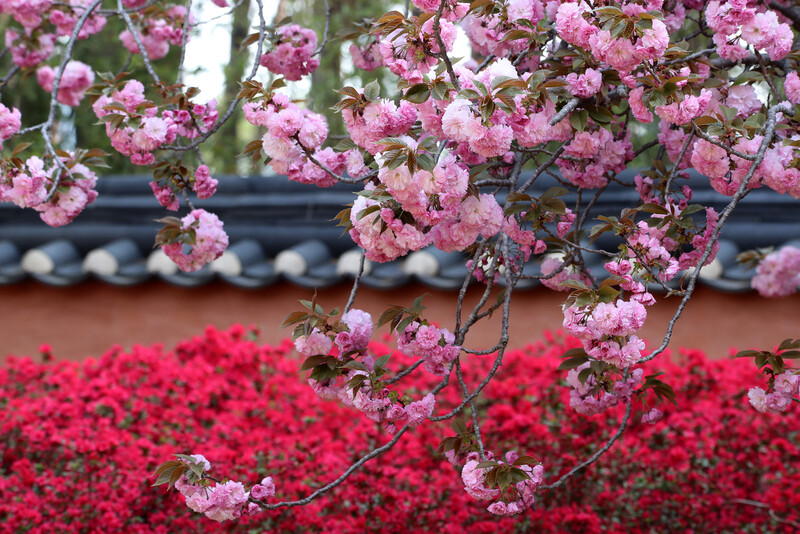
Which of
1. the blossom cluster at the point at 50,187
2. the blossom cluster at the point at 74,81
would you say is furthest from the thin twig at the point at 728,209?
the blossom cluster at the point at 74,81

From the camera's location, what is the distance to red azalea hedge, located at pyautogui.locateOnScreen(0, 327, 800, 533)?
2613 millimetres

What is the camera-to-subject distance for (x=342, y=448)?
9.33 feet

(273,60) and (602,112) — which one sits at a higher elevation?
(602,112)

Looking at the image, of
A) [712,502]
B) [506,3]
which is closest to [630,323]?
[506,3]

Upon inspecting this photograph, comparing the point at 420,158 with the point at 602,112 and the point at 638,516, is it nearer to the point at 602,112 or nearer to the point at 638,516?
the point at 602,112

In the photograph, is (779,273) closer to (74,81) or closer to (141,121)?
(141,121)

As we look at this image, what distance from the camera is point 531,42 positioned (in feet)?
5.54

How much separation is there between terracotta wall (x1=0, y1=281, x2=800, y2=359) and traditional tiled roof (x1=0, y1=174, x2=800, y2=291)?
121mm

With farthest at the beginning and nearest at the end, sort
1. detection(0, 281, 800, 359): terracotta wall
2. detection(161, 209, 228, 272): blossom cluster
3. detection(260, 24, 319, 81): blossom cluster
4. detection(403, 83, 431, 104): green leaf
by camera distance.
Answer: detection(0, 281, 800, 359): terracotta wall
detection(260, 24, 319, 81): blossom cluster
detection(161, 209, 228, 272): blossom cluster
detection(403, 83, 431, 104): green leaf

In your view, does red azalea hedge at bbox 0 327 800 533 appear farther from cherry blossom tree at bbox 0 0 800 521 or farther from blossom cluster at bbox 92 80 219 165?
blossom cluster at bbox 92 80 219 165

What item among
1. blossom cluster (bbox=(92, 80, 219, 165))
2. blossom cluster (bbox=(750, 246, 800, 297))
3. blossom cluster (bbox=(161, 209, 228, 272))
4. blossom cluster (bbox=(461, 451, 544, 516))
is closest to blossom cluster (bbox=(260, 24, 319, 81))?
blossom cluster (bbox=(92, 80, 219, 165))

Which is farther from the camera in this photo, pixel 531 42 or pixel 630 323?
pixel 531 42

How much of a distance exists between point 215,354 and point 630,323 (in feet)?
7.30

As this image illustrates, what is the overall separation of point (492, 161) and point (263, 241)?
2426 mm
